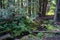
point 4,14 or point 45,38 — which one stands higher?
point 4,14

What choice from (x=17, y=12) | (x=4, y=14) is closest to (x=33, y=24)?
(x=17, y=12)

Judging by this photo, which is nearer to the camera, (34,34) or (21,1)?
(34,34)

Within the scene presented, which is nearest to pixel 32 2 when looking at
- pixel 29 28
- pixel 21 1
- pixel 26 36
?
pixel 21 1

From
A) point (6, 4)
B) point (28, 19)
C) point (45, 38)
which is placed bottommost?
point (45, 38)

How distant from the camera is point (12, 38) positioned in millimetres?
6273

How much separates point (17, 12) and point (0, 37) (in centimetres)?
173

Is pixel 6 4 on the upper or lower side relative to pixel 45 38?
upper

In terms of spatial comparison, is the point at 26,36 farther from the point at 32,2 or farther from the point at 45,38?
the point at 32,2

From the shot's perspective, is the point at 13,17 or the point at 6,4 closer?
the point at 13,17

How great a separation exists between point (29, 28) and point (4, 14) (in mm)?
1205

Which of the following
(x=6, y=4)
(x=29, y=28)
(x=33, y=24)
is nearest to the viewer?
(x=29, y=28)

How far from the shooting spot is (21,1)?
8805 millimetres

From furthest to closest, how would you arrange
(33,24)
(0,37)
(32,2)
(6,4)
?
(32,2), (6,4), (33,24), (0,37)

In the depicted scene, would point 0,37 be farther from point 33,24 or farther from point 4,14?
point 33,24
